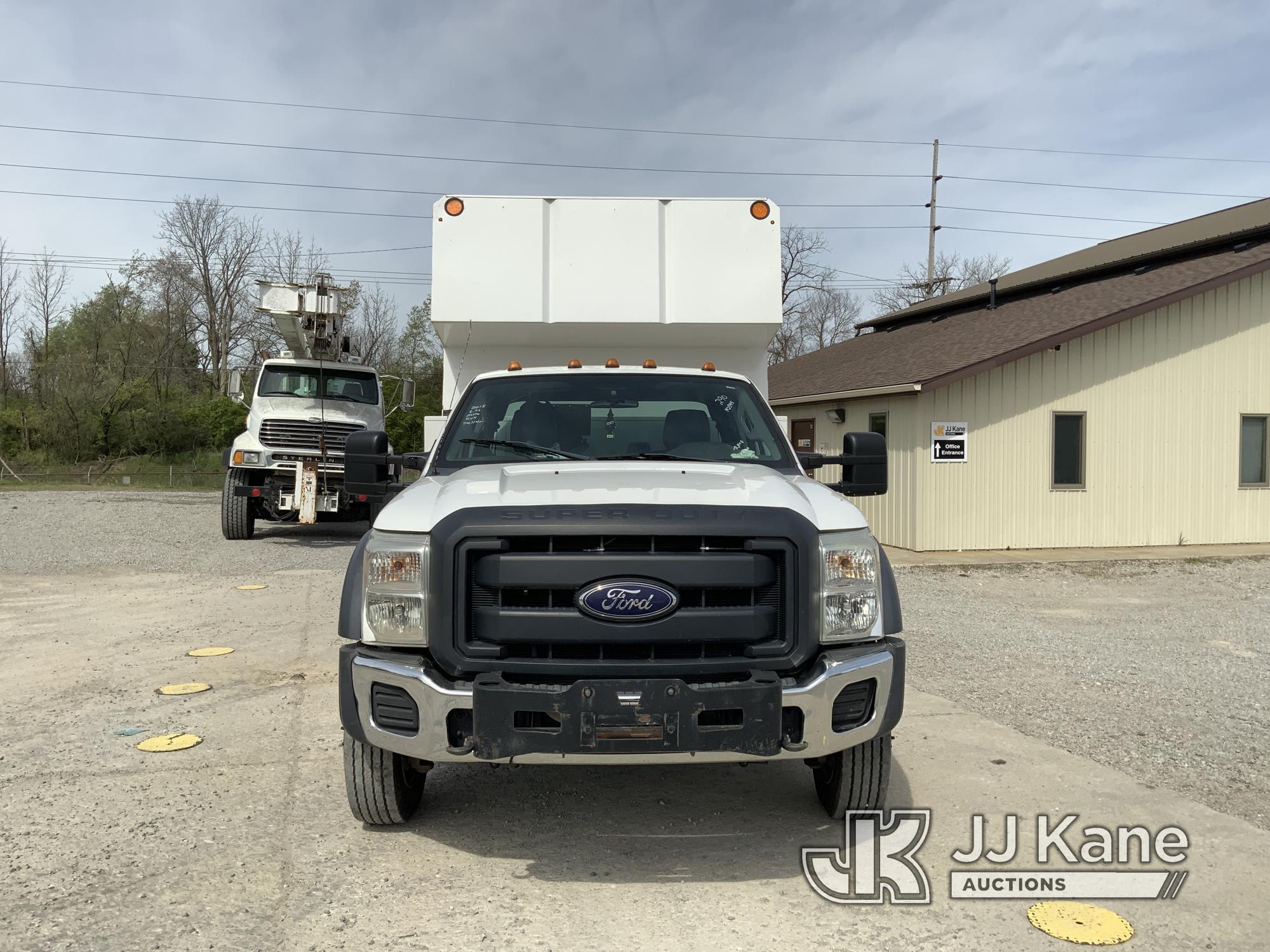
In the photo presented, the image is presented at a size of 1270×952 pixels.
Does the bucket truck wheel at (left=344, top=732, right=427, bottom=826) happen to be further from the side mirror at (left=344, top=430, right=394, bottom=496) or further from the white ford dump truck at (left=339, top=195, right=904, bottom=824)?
the side mirror at (left=344, top=430, right=394, bottom=496)

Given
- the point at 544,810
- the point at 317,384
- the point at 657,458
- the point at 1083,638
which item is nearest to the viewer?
the point at 544,810

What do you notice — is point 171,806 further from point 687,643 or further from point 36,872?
point 687,643

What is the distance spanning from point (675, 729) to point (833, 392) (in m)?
14.5

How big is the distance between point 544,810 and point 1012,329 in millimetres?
14637

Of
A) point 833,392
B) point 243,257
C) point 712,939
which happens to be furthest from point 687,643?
point 243,257

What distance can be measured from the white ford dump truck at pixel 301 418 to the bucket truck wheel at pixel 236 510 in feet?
0.04

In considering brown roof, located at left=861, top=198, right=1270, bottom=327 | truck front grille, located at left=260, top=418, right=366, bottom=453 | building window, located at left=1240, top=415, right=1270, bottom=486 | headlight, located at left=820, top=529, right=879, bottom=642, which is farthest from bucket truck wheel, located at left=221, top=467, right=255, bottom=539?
brown roof, located at left=861, top=198, right=1270, bottom=327

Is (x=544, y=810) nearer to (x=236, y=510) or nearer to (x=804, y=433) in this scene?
(x=236, y=510)

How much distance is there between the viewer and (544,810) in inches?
159

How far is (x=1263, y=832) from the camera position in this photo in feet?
12.3

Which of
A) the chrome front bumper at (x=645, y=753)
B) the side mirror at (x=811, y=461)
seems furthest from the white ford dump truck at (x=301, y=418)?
the chrome front bumper at (x=645, y=753)

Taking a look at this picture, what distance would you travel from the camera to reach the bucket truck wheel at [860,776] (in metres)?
3.63

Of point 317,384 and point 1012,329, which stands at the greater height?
point 1012,329

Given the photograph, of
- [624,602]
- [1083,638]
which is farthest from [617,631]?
[1083,638]
